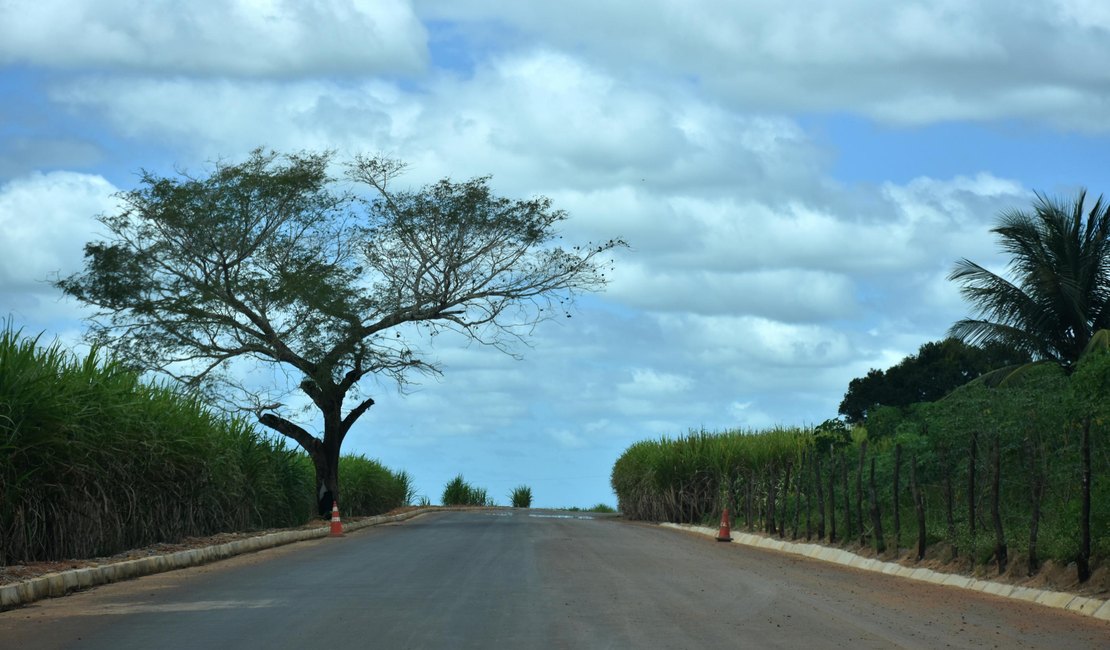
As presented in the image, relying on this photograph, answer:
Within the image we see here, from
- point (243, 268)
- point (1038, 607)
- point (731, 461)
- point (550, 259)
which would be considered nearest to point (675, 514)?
point (731, 461)

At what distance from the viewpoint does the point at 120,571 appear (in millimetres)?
15805

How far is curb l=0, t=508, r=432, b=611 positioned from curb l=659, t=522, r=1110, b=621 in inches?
403

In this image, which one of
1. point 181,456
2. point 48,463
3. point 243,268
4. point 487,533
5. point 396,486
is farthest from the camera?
point 396,486

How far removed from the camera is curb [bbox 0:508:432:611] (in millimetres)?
12953

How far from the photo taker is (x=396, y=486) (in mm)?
48562

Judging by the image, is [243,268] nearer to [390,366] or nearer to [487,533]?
[390,366]

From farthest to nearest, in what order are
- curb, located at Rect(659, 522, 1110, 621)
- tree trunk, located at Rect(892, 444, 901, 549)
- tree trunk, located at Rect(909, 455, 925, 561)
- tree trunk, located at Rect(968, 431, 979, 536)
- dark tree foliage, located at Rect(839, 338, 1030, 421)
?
1. dark tree foliage, located at Rect(839, 338, 1030, 421)
2. tree trunk, located at Rect(892, 444, 901, 549)
3. tree trunk, located at Rect(909, 455, 925, 561)
4. tree trunk, located at Rect(968, 431, 979, 536)
5. curb, located at Rect(659, 522, 1110, 621)

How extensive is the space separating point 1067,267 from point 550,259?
47.8 ft

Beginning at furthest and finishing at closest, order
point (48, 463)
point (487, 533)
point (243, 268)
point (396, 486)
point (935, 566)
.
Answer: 1. point (396, 486)
2. point (243, 268)
3. point (487, 533)
4. point (935, 566)
5. point (48, 463)

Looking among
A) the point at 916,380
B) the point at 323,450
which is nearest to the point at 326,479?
the point at 323,450

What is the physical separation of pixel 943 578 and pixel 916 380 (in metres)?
44.4

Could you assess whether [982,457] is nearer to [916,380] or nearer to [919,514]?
[919,514]

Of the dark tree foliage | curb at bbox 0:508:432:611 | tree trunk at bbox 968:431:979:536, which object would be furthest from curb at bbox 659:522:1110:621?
the dark tree foliage

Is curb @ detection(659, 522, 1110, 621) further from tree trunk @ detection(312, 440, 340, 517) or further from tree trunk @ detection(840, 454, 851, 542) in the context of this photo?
tree trunk @ detection(312, 440, 340, 517)
